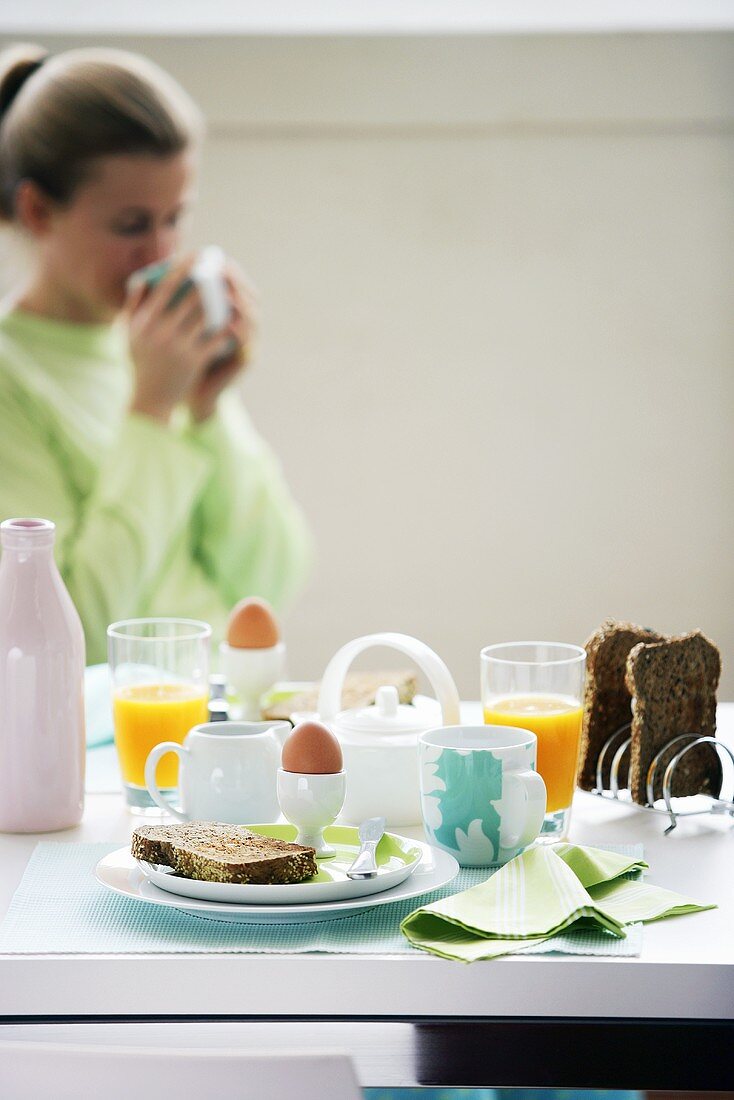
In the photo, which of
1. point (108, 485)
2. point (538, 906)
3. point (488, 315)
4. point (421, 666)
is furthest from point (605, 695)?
→ point (488, 315)

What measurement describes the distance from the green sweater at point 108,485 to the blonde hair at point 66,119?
1.00 feet

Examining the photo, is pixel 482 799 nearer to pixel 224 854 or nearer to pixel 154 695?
pixel 224 854

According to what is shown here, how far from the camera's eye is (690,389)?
3.17 metres

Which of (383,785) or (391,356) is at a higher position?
(391,356)

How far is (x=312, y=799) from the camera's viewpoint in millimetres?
847

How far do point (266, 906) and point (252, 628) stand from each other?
0.55m

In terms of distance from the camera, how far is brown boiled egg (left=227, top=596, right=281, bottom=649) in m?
1.30

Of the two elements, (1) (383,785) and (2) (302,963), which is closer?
(2) (302,963)

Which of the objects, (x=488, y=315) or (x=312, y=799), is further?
(x=488, y=315)

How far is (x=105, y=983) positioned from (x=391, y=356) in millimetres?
2536

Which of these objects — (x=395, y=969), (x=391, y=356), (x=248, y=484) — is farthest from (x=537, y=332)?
(x=395, y=969)

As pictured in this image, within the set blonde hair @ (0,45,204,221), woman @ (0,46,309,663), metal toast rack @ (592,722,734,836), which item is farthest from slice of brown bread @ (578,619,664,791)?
blonde hair @ (0,45,204,221)

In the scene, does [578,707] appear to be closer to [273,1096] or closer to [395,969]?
[395,969]

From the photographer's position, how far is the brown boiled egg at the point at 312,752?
0.85m
